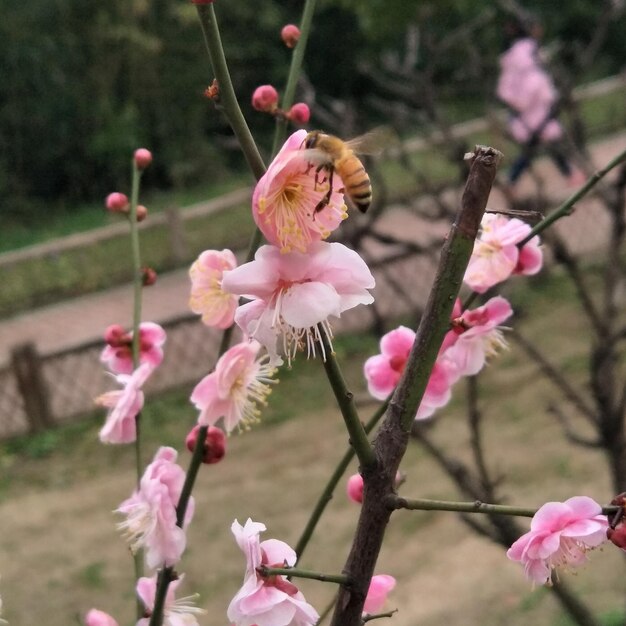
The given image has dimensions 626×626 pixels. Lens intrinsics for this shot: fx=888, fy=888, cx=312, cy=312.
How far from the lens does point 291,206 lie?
0.47m

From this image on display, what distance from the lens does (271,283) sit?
0.48m

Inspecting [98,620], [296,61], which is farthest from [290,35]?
[98,620]

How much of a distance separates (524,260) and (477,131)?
7.33 m

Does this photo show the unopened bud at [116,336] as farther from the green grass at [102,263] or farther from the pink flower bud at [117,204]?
the green grass at [102,263]

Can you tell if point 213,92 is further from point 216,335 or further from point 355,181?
point 216,335

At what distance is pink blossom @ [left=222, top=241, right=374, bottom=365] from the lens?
1.51ft

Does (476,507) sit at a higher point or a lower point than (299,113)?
lower

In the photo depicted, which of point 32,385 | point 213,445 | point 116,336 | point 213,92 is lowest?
point 213,445

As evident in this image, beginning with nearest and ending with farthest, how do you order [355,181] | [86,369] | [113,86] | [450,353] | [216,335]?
[355,181] < [450,353] < [86,369] < [216,335] < [113,86]

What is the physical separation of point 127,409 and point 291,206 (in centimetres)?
31

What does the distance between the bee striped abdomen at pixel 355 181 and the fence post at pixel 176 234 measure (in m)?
5.59

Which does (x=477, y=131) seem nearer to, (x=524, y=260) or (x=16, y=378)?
(x=16, y=378)

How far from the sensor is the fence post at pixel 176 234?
→ 20.0ft

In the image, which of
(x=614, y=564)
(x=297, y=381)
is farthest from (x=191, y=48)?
(x=614, y=564)
